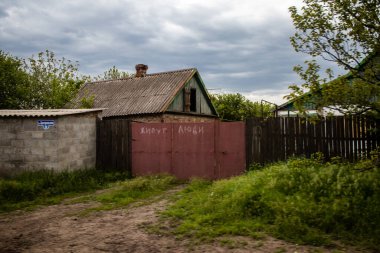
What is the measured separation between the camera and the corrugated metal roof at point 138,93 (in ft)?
63.9

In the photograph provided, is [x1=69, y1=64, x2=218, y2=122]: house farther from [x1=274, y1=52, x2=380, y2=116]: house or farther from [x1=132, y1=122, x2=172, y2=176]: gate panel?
[x1=274, y1=52, x2=380, y2=116]: house

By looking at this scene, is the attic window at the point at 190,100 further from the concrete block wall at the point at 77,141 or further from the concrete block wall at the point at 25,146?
the concrete block wall at the point at 25,146

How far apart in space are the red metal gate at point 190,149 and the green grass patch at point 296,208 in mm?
3221

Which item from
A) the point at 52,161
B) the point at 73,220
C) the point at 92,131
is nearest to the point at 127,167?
the point at 92,131

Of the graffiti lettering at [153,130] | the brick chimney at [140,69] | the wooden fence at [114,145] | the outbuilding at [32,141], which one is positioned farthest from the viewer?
the brick chimney at [140,69]

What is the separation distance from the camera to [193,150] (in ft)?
38.0

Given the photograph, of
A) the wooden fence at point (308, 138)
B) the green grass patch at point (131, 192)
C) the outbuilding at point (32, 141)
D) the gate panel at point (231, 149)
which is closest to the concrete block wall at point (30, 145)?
the outbuilding at point (32, 141)

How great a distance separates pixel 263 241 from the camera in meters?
5.02

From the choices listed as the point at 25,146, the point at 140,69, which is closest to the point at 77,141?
the point at 25,146

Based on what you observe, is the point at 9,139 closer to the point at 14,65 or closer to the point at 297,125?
the point at 297,125

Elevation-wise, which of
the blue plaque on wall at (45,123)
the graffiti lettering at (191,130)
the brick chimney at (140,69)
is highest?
the brick chimney at (140,69)

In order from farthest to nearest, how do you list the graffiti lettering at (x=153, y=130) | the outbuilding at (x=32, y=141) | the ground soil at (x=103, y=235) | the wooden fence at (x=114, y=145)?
1. the wooden fence at (x=114, y=145)
2. the graffiti lettering at (x=153, y=130)
3. the outbuilding at (x=32, y=141)
4. the ground soil at (x=103, y=235)

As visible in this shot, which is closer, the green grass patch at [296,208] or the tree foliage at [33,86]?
the green grass patch at [296,208]

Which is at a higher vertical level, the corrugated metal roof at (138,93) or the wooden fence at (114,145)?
the corrugated metal roof at (138,93)
